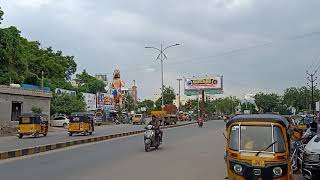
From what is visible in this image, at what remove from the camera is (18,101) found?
151 feet

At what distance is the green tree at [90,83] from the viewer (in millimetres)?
104188

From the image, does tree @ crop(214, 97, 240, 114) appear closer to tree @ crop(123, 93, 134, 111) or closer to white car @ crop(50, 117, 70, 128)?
tree @ crop(123, 93, 134, 111)

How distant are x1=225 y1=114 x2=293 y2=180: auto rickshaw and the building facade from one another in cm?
3693

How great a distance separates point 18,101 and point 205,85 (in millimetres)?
56488

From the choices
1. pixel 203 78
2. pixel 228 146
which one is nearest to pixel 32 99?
pixel 228 146

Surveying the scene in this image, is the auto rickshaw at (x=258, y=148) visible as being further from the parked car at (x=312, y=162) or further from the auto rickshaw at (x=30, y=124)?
the auto rickshaw at (x=30, y=124)

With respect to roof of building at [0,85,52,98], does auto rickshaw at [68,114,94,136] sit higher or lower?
lower

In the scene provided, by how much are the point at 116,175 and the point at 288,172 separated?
16.5 feet

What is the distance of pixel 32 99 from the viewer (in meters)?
48.8

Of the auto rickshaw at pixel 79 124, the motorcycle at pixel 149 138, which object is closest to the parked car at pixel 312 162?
the motorcycle at pixel 149 138

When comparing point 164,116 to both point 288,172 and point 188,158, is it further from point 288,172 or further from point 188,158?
point 288,172

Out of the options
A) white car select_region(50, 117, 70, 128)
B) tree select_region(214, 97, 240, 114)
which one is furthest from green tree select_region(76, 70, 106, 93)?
tree select_region(214, 97, 240, 114)

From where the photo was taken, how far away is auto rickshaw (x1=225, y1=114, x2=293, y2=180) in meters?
8.15

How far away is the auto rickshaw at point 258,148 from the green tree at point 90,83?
308ft
